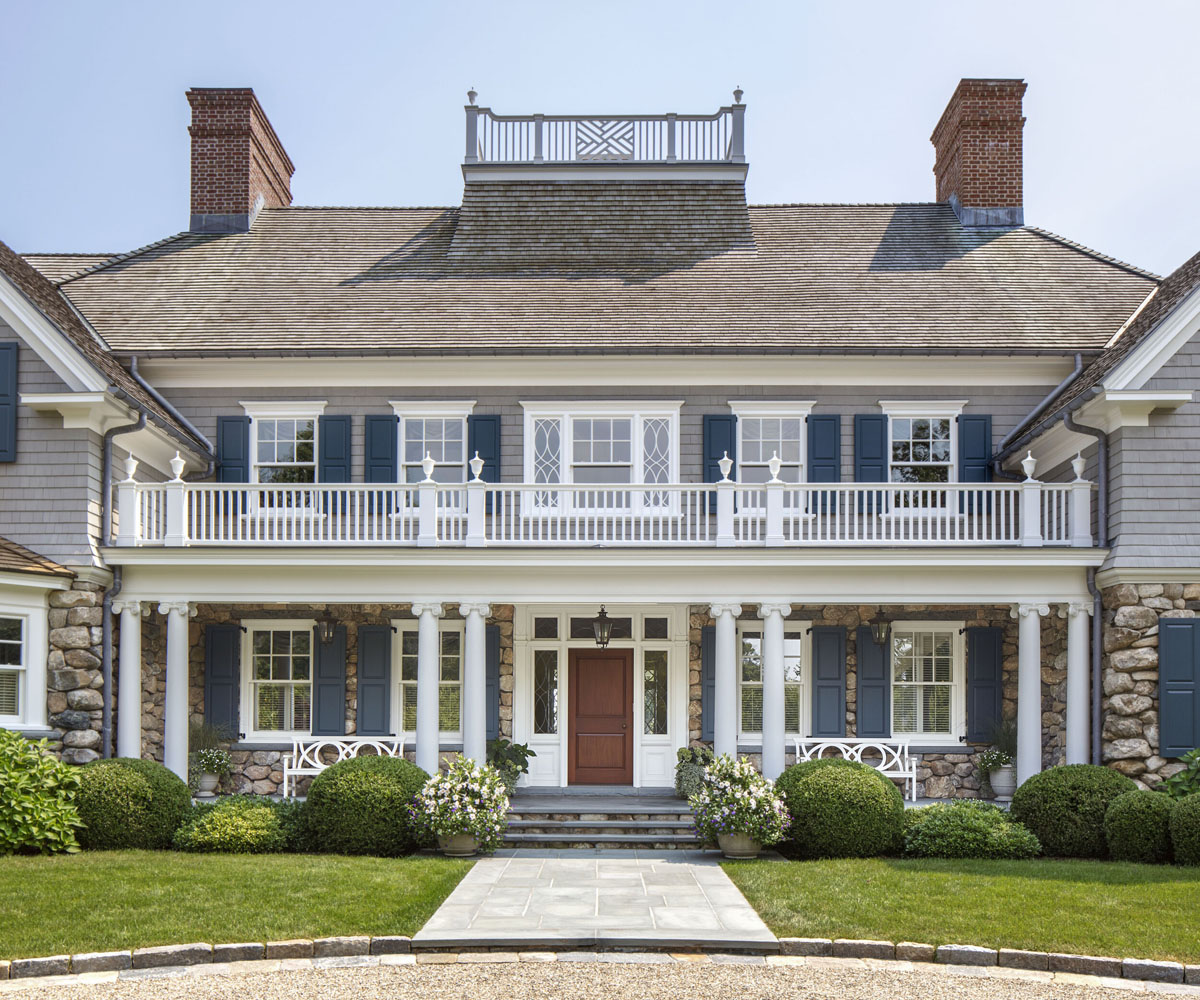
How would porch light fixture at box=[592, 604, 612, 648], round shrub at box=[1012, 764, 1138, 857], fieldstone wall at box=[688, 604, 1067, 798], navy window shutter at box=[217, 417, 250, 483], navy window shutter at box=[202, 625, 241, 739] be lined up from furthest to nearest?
navy window shutter at box=[217, 417, 250, 483], navy window shutter at box=[202, 625, 241, 739], porch light fixture at box=[592, 604, 612, 648], fieldstone wall at box=[688, 604, 1067, 798], round shrub at box=[1012, 764, 1138, 857]

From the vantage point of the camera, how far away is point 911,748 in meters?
17.4

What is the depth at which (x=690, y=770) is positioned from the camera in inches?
651

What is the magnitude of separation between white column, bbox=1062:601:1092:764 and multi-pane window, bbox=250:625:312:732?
10334mm

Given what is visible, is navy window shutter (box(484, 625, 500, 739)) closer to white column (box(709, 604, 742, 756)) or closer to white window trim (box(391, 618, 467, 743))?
white window trim (box(391, 618, 467, 743))

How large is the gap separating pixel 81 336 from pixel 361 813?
8035mm

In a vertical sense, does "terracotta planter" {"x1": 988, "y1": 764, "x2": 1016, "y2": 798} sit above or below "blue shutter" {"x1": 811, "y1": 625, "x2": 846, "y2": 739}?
below

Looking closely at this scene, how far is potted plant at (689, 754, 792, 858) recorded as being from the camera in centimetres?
1365

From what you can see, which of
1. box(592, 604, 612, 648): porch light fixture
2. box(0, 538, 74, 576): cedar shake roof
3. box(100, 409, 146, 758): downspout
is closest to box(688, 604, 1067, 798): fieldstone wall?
box(592, 604, 612, 648): porch light fixture

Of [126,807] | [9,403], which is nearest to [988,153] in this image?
[9,403]

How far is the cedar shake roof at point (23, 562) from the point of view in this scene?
14.8 meters

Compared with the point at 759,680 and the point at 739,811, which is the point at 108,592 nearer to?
the point at 739,811

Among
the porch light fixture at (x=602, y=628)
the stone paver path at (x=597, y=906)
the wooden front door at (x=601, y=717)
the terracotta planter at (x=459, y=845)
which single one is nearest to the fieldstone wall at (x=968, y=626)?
the wooden front door at (x=601, y=717)

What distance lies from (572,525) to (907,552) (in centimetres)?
457

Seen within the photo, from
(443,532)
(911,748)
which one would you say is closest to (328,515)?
(443,532)
